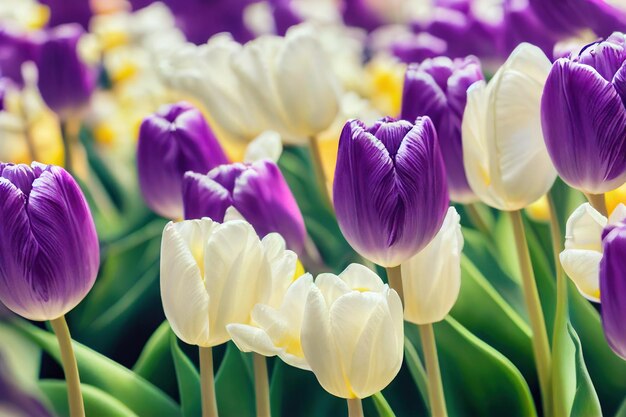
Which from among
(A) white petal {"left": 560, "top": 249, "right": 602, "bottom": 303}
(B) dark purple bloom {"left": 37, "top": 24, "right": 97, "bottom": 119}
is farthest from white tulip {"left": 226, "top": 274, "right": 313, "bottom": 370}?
(B) dark purple bloom {"left": 37, "top": 24, "right": 97, "bottom": 119}

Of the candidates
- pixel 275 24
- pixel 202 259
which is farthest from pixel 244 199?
pixel 275 24

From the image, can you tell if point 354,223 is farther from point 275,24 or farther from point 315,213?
point 275,24

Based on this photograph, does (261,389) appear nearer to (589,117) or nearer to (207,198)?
(207,198)

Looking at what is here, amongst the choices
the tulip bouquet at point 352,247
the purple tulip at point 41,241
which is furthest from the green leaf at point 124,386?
the purple tulip at point 41,241

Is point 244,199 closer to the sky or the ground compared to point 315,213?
closer to the sky

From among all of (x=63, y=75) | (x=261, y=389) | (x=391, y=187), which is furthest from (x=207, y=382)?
(x=63, y=75)

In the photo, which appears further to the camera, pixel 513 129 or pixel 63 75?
pixel 63 75

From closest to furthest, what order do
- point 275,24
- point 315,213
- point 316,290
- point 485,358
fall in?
point 316,290 → point 485,358 → point 315,213 → point 275,24

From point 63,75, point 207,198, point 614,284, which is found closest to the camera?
point 614,284
